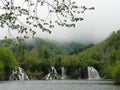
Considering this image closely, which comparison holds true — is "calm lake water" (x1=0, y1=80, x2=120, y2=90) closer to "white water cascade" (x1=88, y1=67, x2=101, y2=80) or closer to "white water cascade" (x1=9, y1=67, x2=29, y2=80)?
"white water cascade" (x1=9, y1=67, x2=29, y2=80)

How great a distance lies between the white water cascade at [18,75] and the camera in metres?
157

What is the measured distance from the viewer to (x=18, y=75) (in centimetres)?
15988

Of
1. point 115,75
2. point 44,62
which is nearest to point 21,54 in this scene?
point 44,62

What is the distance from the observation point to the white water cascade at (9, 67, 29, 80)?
516 ft

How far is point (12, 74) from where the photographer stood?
6186 inches

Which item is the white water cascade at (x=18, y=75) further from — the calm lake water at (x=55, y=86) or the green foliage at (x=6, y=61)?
the calm lake water at (x=55, y=86)

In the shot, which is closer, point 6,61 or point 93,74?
point 6,61

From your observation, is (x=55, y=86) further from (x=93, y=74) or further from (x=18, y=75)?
(x=93, y=74)

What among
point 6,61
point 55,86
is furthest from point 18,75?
point 55,86

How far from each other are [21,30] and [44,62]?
174896 mm

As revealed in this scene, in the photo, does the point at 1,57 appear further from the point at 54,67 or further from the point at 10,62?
the point at 54,67

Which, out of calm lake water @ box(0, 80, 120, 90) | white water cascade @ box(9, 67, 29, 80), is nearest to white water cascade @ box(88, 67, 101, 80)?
white water cascade @ box(9, 67, 29, 80)

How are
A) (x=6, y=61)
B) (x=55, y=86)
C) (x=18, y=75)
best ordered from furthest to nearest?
(x=18, y=75)
(x=6, y=61)
(x=55, y=86)

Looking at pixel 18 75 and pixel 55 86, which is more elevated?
pixel 18 75
